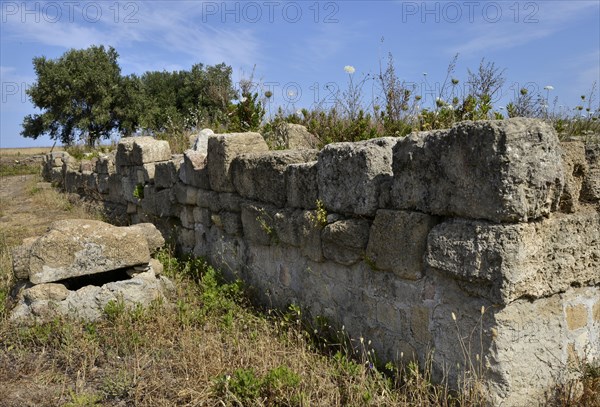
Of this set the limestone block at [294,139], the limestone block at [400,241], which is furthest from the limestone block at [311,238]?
the limestone block at [294,139]

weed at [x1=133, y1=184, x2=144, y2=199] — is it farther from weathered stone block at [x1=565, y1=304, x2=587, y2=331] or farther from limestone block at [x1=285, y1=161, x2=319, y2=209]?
weathered stone block at [x1=565, y1=304, x2=587, y2=331]

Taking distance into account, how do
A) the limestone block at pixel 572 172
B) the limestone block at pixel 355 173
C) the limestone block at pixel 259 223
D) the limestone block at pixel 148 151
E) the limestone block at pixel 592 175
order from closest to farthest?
the limestone block at pixel 572 172, the limestone block at pixel 592 175, the limestone block at pixel 355 173, the limestone block at pixel 259 223, the limestone block at pixel 148 151

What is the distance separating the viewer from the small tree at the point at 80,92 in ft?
78.1

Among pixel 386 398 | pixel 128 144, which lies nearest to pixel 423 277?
pixel 386 398

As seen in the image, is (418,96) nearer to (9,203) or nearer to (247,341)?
(247,341)

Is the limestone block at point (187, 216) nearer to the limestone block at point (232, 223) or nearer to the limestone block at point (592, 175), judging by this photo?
the limestone block at point (232, 223)

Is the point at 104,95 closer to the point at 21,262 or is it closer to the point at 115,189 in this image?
the point at 115,189

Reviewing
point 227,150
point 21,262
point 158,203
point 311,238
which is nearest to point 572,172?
point 311,238

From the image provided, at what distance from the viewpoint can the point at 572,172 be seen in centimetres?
287

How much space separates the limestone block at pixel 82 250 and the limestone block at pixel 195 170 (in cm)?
121

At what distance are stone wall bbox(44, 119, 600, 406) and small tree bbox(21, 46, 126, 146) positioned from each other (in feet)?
72.9

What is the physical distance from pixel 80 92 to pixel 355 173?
2417 cm

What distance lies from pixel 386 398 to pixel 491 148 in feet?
5.04

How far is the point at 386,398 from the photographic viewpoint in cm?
296
